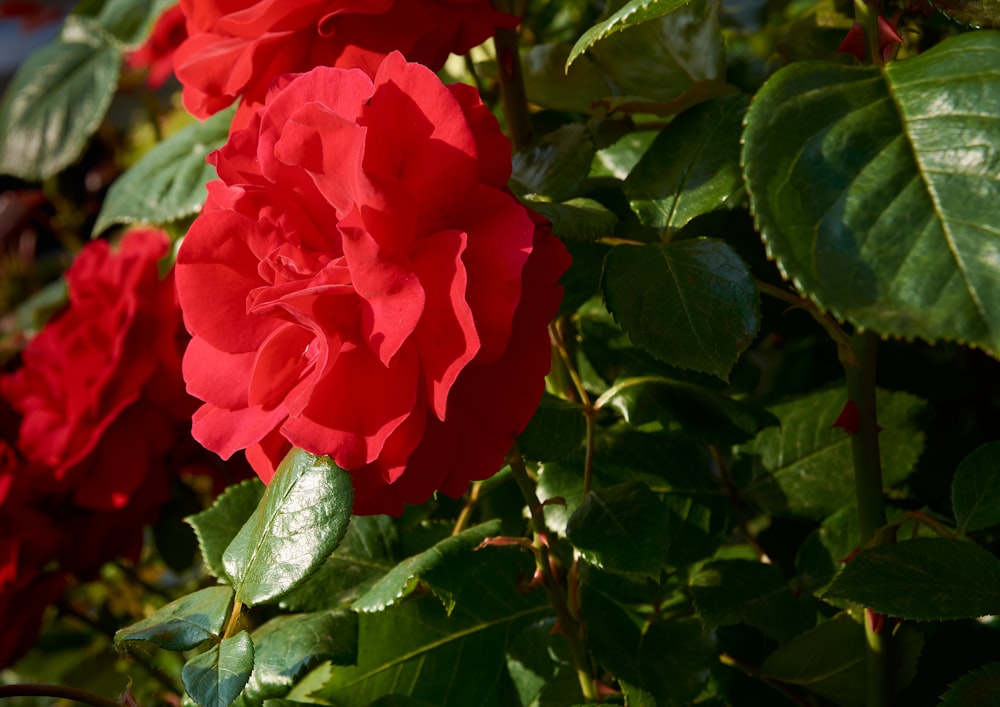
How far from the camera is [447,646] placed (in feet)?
1.80

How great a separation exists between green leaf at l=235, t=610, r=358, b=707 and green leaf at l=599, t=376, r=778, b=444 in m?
0.17

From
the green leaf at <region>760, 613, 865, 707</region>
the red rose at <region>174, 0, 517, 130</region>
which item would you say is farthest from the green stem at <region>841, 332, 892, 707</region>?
the red rose at <region>174, 0, 517, 130</region>

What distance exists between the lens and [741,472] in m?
0.61

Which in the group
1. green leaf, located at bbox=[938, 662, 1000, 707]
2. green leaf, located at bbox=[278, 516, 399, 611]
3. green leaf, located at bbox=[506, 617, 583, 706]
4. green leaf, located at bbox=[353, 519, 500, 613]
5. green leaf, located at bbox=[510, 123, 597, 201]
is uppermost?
green leaf, located at bbox=[510, 123, 597, 201]

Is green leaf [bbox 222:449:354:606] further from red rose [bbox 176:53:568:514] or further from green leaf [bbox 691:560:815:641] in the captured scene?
green leaf [bbox 691:560:815:641]

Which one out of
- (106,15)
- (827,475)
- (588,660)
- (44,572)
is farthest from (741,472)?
(106,15)

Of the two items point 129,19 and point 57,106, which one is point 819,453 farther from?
point 57,106

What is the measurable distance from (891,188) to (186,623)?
326 millimetres

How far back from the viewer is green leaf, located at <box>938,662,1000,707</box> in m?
0.41

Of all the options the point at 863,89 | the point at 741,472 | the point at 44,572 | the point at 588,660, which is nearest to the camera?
the point at 863,89

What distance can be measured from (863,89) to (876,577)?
0.66ft

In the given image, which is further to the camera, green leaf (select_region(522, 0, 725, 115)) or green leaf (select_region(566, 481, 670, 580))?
green leaf (select_region(522, 0, 725, 115))

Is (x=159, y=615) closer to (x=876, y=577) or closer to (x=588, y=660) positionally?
(x=588, y=660)

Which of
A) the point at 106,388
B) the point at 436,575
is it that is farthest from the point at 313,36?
the point at 106,388
